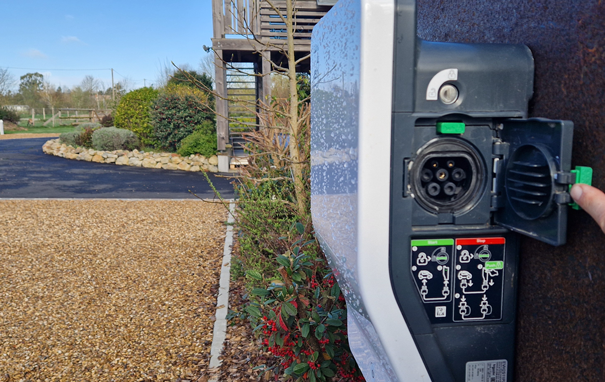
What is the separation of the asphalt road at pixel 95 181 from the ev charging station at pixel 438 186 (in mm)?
8243

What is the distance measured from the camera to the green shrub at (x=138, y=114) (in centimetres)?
Answer: 1642

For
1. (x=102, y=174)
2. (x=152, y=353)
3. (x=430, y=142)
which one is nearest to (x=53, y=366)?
(x=152, y=353)

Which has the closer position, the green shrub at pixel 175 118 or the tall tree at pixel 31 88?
the green shrub at pixel 175 118

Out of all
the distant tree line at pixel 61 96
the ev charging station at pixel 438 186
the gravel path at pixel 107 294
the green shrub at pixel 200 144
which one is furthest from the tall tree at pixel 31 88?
the ev charging station at pixel 438 186

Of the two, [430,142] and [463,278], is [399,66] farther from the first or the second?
[463,278]

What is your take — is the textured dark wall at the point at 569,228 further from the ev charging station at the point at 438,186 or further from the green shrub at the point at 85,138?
the green shrub at the point at 85,138

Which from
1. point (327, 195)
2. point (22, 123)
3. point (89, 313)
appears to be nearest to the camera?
point (327, 195)

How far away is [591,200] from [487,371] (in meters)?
0.62

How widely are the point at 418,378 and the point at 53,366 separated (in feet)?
9.33

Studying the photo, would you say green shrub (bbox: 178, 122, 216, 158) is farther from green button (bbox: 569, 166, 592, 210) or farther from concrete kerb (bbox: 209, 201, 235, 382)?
green button (bbox: 569, 166, 592, 210)

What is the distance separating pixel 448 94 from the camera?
1.20 metres

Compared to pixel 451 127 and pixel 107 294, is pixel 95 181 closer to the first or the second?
pixel 107 294

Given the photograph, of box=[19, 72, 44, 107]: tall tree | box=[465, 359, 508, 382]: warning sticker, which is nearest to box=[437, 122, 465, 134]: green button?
box=[465, 359, 508, 382]: warning sticker

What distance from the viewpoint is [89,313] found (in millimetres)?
4031
